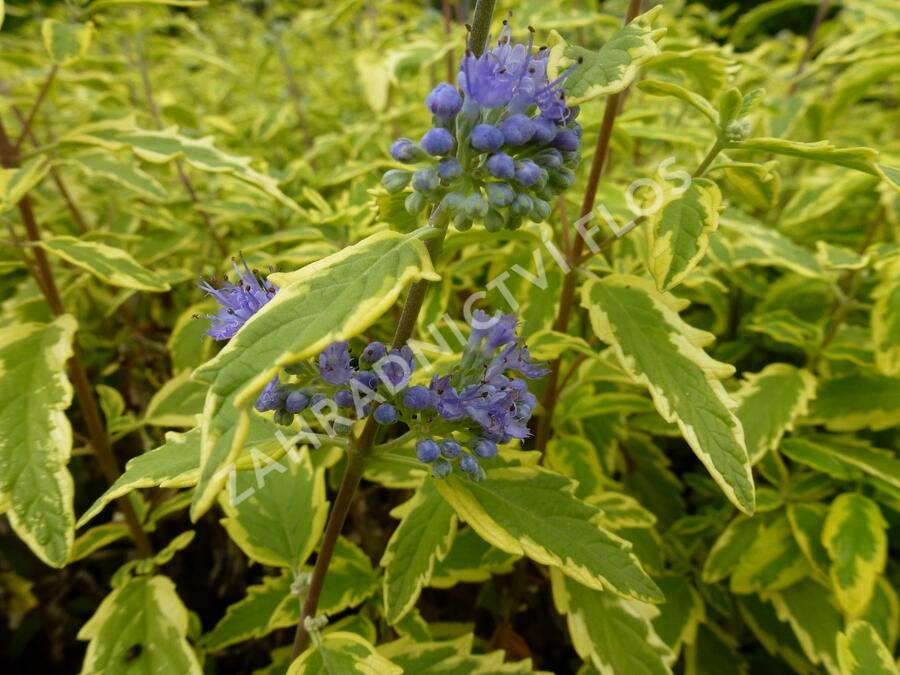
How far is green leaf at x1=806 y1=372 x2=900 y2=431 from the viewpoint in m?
1.64

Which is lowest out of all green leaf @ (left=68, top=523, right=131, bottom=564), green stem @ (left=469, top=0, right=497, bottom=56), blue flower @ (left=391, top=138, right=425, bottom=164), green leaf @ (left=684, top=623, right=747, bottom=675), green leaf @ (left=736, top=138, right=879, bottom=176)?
green leaf @ (left=684, top=623, right=747, bottom=675)

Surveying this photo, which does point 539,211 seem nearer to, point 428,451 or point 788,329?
point 428,451

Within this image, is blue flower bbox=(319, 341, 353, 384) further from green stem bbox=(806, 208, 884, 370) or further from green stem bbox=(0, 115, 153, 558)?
green stem bbox=(806, 208, 884, 370)

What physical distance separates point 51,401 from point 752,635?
6.49 ft

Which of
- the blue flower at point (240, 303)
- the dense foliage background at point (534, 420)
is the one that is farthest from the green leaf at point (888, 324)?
the blue flower at point (240, 303)

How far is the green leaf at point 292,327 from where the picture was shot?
661mm

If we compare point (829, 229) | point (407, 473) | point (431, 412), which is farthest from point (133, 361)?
point (829, 229)

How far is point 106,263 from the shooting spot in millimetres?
1436

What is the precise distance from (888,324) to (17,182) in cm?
203

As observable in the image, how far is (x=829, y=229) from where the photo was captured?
245 cm

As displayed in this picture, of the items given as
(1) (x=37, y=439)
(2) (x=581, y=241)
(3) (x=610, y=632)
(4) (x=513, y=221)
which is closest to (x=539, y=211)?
→ (4) (x=513, y=221)

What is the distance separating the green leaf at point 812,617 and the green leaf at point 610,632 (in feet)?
1.44

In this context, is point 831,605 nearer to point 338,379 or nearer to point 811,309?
point 811,309

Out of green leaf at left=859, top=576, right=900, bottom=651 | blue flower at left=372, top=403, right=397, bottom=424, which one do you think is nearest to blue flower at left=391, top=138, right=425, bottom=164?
blue flower at left=372, top=403, right=397, bottom=424
